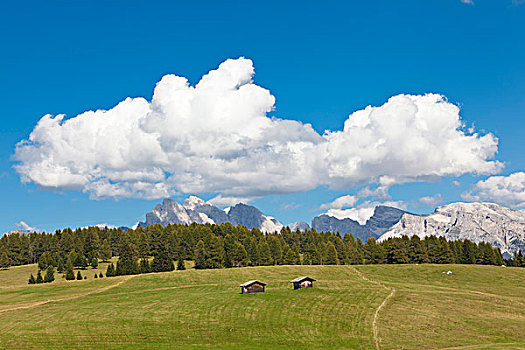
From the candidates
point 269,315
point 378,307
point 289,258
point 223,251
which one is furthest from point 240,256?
point 378,307

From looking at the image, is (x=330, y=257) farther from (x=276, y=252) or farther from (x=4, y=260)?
(x=4, y=260)

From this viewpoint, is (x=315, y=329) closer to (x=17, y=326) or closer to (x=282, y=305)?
(x=282, y=305)

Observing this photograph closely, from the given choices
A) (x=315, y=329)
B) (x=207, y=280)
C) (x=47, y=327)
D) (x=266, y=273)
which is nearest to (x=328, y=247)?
(x=266, y=273)

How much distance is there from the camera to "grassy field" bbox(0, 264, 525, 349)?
6725 centimetres

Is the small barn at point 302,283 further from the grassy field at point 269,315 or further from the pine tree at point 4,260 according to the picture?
the pine tree at point 4,260

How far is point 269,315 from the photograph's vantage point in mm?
79875

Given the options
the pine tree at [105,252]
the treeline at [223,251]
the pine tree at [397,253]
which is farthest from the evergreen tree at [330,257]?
the pine tree at [105,252]

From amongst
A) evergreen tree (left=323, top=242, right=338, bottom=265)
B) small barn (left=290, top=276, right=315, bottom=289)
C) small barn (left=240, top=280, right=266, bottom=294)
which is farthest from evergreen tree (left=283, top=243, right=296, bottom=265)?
small barn (left=240, top=280, right=266, bottom=294)

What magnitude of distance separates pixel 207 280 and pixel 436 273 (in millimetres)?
71620

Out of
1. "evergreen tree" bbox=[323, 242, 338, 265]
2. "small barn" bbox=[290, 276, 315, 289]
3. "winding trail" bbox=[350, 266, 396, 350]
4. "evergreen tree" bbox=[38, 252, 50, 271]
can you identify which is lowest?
"winding trail" bbox=[350, 266, 396, 350]

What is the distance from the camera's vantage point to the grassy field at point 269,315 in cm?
6725

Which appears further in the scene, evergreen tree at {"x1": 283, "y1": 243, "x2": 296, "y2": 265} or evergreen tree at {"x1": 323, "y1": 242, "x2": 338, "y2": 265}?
evergreen tree at {"x1": 323, "y1": 242, "x2": 338, "y2": 265}

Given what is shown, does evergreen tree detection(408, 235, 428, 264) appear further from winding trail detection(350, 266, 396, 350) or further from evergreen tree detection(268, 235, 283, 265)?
evergreen tree detection(268, 235, 283, 265)

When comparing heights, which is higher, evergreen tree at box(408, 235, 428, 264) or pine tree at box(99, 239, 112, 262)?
pine tree at box(99, 239, 112, 262)
